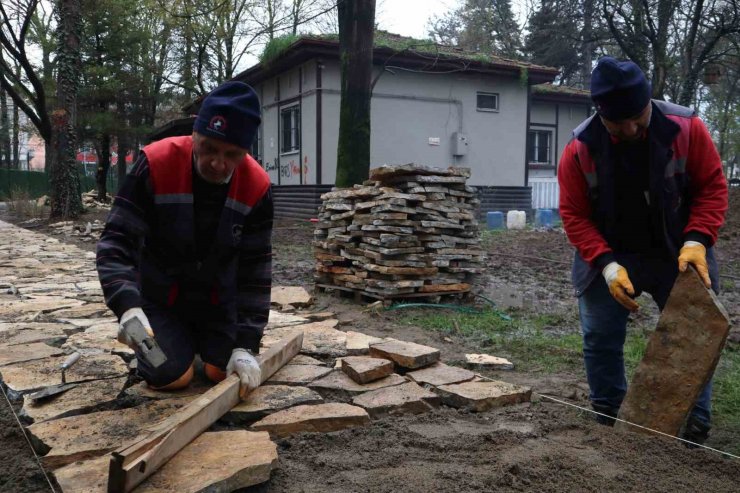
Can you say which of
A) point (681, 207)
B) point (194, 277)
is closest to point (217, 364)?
point (194, 277)

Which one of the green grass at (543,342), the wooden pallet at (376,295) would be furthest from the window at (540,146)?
the green grass at (543,342)

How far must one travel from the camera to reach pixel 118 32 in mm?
22547

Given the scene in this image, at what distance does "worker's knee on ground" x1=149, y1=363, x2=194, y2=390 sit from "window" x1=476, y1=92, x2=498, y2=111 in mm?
14874

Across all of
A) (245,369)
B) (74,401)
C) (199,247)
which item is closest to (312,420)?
(245,369)

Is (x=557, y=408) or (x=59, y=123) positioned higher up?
(x=59, y=123)

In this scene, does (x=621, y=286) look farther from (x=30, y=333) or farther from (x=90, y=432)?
(x=30, y=333)

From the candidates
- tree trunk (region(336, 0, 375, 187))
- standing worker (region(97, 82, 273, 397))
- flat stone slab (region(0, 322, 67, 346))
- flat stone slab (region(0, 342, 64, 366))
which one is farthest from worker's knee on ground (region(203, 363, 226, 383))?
tree trunk (region(336, 0, 375, 187))

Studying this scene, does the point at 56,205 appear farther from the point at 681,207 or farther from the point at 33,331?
the point at 681,207

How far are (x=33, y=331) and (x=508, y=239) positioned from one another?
903 centimetres

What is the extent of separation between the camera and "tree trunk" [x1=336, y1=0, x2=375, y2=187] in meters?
9.75

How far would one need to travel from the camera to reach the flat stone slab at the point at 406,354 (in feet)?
11.2

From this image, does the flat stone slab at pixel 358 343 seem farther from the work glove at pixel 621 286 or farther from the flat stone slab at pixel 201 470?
the work glove at pixel 621 286

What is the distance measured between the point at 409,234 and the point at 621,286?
9.83 ft

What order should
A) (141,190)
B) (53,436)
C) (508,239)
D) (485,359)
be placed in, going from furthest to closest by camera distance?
(508,239), (485,359), (141,190), (53,436)
